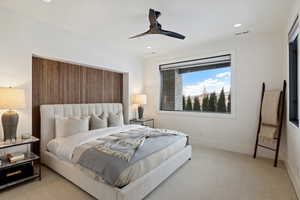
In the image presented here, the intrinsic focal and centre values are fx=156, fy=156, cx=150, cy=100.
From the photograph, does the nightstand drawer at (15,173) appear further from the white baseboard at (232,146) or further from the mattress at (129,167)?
the white baseboard at (232,146)

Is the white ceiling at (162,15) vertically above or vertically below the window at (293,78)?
above

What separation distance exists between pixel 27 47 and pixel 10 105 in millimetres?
1191

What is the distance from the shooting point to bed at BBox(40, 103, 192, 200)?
185 centimetres

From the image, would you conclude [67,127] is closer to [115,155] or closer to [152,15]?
[115,155]

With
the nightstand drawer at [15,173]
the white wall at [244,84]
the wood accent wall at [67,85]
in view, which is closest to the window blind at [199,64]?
the white wall at [244,84]

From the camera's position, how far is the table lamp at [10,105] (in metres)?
2.23

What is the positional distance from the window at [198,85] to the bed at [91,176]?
5.66ft

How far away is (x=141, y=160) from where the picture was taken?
2.05 metres

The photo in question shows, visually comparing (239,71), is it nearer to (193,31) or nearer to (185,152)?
(193,31)

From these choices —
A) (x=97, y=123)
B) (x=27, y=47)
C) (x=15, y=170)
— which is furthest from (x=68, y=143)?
(x=27, y=47)

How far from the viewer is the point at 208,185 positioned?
2.39 meters

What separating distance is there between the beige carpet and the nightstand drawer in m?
0.14

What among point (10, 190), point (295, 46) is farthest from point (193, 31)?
→ point (10, 190)

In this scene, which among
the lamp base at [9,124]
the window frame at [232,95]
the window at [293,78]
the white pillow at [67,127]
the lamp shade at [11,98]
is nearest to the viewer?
the lamp shade at [11,98]
